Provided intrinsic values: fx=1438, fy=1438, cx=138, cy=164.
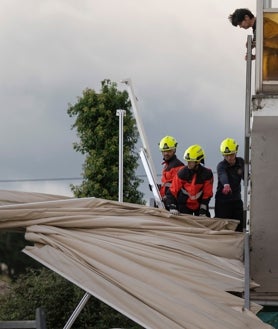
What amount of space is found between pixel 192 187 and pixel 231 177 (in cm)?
58

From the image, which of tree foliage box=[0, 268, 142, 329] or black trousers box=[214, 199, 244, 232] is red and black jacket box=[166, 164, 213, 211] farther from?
tree foliage box=[0, 268, 142, 329]

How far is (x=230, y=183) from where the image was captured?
19.0 metres

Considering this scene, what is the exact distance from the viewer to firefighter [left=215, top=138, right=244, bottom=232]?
62.4ft

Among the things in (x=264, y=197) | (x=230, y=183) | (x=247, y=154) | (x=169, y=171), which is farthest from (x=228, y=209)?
(x=247, y=154)

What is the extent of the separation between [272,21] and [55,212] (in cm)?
336

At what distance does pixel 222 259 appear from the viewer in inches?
689

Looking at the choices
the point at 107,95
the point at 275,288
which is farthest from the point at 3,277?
the point at 275,288

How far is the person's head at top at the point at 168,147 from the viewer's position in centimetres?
1950

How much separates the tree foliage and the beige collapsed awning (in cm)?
837

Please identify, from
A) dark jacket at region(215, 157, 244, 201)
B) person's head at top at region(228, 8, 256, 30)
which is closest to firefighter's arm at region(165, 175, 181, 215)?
dark jacket at region(215, 157, 244, 201)

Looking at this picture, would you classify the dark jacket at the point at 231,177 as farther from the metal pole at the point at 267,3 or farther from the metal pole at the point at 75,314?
the metal pole at the point at 267,3

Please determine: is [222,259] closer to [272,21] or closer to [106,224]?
[106,224]

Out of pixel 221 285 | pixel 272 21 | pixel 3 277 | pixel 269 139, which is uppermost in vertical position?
pixel 272 21

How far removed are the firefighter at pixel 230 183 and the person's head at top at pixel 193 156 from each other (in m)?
0.33
